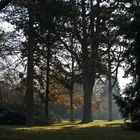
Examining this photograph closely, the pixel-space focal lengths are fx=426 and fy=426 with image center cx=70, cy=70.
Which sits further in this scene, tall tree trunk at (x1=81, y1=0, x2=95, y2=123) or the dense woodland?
tall tree trunk at (x1=81, y1=0, x2=95, y2=123)

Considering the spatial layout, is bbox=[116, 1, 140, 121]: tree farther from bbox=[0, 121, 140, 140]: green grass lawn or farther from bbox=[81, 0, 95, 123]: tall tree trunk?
bbox=[81, 0, 95, 123]: tall tree trunk

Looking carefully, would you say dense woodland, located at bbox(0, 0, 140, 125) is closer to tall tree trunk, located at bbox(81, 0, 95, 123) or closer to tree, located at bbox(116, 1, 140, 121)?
tall tree trunk, located at bbox(81, 0, 95, 123)

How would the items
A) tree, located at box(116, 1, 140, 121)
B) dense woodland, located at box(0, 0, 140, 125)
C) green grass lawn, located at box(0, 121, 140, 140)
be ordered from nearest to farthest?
green grass lawn, located at box(0, 121, 140, 140) → tree, located at box(116, 1, 140, 121) → dense woodland, located at box(0, 0, 140, 125)

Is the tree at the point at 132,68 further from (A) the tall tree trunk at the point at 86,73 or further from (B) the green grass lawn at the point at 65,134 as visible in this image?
(A) the tall tree trunk at the point at 86,73

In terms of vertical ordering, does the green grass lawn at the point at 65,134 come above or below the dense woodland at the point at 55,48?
below

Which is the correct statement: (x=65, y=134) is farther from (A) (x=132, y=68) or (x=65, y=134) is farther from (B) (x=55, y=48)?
(B) (x=55, y=48)

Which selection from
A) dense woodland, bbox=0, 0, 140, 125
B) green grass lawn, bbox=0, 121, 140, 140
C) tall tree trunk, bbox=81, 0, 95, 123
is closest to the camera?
green grass lawn, bbox=0, 121, 140, 140

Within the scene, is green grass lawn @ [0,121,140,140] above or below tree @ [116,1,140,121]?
below

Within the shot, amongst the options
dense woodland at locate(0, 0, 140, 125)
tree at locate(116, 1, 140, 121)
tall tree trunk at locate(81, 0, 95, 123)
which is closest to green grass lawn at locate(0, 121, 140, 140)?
tree at locate(116, 1, 140, 121)

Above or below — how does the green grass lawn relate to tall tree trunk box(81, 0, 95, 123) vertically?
below

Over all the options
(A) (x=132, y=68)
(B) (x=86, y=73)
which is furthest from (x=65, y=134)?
(B) (x=86, y=73)

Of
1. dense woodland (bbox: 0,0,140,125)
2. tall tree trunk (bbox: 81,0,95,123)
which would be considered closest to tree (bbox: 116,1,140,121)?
dense woodland (bbox: 0,0,140,125)

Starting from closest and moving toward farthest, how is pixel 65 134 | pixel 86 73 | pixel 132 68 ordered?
pixel 65 134 < pixel 132 68 < pixel 86 73

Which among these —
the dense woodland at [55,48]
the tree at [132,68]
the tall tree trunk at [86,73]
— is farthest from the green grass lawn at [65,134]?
the tall tree trunk at [86,73]
